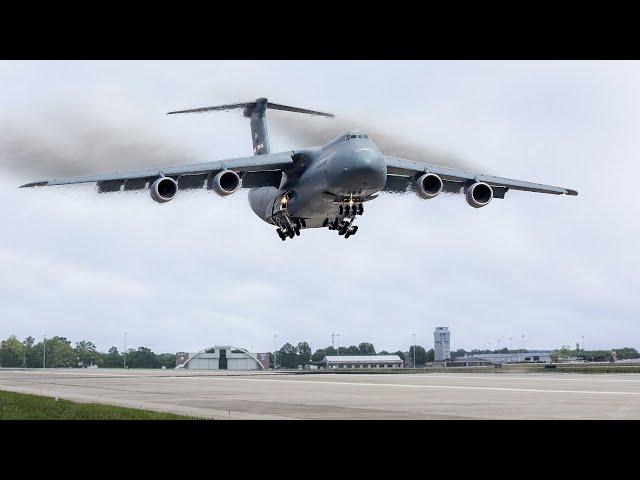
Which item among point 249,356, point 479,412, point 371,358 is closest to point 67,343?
point 249,356

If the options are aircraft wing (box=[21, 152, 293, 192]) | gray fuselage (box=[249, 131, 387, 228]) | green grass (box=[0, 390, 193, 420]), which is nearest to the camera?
green grass (box=[0, 390, 193, 420])

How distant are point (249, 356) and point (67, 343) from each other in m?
38.3

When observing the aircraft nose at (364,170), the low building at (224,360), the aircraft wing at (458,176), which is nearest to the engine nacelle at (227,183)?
the aircraft nose at (364,170)

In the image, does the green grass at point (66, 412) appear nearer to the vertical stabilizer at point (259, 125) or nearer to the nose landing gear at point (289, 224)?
the nose landing gear at point (289, 224)

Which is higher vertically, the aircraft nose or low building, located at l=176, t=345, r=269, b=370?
the aircraft nose

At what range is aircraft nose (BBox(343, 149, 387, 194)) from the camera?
3158cm

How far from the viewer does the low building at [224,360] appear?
3531 inches

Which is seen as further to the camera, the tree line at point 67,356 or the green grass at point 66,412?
the tree line at point 67,356

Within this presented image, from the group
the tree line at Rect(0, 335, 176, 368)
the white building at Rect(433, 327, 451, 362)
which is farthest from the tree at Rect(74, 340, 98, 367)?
the white building at Rect(433, 327, 451, 362)

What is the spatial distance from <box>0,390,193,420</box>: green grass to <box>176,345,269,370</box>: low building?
66.8m

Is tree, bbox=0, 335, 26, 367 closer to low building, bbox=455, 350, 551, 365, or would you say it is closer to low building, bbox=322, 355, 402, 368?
low building, bbox=322, 355, 402, 368

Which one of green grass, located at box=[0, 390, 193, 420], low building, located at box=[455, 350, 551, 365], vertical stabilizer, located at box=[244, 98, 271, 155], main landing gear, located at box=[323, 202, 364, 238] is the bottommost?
low building, located at box=[455, 350, 551, 365]

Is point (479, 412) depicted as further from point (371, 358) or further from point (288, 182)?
point (371, 358)

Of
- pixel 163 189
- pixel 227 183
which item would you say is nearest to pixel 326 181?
pixel 227 183
